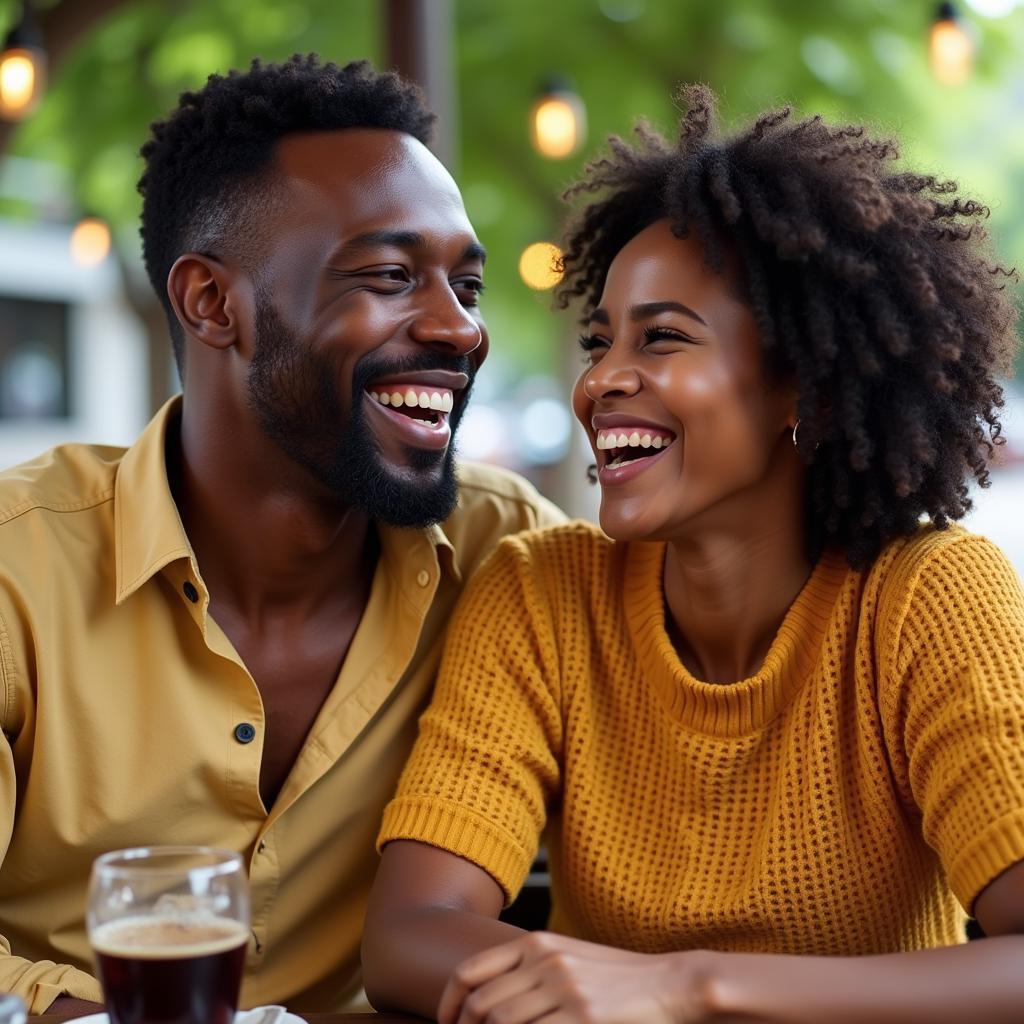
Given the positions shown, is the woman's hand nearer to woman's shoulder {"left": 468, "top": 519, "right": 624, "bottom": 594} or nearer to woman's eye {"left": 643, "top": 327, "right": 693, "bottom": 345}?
woman's shoulder {"left": 468, "top": 519, "right": 624, "bottom": 594}

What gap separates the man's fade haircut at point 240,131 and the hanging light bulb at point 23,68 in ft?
15.1

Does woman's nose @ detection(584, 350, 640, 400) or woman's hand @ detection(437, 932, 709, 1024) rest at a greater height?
woman's nose @ detection(584, 350, 640, 400)

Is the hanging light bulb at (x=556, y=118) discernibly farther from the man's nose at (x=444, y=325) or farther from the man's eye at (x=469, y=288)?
the man's nose at (x=444, y=325)

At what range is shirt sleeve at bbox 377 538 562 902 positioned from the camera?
2230mm

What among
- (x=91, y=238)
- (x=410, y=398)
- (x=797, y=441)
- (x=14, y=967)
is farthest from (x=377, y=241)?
(x=91, y=238)

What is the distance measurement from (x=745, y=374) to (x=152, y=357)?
9.87 m

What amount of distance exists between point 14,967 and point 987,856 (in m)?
1.41

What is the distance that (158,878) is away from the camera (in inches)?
54.2

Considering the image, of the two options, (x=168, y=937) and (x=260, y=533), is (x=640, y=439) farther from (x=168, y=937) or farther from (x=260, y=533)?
(x=168, y=937)

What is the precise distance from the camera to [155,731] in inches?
95.3

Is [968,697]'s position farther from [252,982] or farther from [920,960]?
[252,982]

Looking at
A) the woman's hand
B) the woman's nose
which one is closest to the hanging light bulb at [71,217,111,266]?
the woman's nose

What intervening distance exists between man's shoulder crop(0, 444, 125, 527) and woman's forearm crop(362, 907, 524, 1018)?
3.14 ft

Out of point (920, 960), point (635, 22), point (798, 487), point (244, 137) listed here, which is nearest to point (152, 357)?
point (635, 22)
